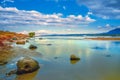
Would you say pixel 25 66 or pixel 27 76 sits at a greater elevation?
pixel 25 66

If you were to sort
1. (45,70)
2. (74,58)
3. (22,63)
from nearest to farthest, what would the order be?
(22,63), (45,70), (74,58)

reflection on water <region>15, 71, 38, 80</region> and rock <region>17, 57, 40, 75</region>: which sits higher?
rock <region>17, 57, 40, 75</region>

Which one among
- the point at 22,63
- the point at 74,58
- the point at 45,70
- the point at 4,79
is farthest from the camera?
the point at 74,58

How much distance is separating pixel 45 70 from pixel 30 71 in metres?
1.87

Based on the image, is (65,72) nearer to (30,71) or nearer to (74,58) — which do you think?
(30,71)

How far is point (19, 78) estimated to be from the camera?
19141 mm

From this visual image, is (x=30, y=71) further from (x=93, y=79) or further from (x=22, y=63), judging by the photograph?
(x=93, y=79)

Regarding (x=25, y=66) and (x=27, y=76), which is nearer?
(x=27, y=76)

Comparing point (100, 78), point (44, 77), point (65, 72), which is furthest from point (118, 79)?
point (44, 77)

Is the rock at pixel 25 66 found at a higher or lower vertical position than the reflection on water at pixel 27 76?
higher

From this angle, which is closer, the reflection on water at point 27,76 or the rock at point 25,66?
the reflection on water at point 27,76

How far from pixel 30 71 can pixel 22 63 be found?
4.43ft

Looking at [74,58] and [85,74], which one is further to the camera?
[74,58]

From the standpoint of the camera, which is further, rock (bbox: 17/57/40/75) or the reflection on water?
rock (bbox: 17/57/40/75)
